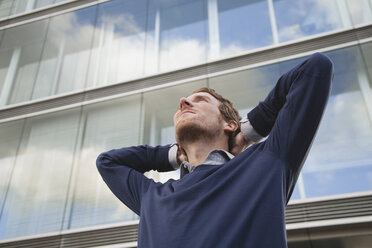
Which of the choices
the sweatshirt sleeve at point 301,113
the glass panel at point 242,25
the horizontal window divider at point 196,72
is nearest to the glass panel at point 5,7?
the horizontal window divider at point 196,72

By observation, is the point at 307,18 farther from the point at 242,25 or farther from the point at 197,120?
the point at 197,120

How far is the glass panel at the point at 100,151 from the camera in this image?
22.0 feet

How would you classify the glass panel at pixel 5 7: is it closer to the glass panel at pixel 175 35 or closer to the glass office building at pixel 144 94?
the glass office building at pixel 144 94

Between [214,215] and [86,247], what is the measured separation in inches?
228

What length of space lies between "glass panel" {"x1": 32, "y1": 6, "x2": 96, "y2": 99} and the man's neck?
756 centimetres

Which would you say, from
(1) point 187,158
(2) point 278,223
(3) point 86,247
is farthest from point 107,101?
(2) point 278,223

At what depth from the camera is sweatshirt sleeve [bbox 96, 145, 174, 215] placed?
4.90 ft

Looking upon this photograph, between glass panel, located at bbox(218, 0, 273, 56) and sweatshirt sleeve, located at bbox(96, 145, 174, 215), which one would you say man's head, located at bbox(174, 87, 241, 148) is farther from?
glass panel, located at bbox(218, 0, 273, 56)

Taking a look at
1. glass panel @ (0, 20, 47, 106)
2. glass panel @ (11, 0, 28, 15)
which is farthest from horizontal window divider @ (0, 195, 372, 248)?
glass panel @ (11, 0, 28, 15)

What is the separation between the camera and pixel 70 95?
28.0 ft

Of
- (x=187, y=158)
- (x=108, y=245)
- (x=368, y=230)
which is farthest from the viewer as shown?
(x=108, y=245)

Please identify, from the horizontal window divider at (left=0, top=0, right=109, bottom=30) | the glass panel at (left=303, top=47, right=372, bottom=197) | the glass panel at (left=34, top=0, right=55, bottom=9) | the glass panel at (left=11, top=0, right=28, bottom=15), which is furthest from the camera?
the glass panel at (left=11, top=0, right=28, bottom=15)

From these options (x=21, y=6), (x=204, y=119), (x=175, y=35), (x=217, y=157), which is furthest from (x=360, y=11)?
(x=21, y=6)

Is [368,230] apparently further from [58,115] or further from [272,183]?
[58,115]
